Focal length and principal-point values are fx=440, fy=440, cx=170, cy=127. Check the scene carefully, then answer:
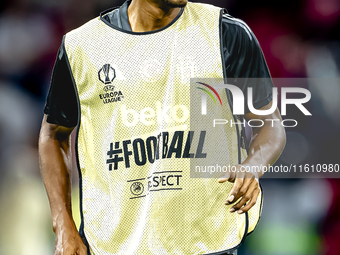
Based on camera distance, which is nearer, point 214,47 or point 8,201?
point 214,47

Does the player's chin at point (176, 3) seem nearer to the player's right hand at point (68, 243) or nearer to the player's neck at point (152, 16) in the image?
the player's neck at point (152, 16)

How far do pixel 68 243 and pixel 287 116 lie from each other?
7.36 feet

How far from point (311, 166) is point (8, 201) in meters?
2.45

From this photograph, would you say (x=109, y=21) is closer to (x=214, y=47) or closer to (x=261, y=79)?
(x=214, y=47)

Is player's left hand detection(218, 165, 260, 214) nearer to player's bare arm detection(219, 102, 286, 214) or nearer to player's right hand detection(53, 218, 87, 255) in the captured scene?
player's bare arm detection(219, 102, 286, 214)

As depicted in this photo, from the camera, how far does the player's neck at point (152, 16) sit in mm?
1734

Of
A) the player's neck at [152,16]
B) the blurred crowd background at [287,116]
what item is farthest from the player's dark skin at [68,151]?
the blurred crowd background at [287,116]

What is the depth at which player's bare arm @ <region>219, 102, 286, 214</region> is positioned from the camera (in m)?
1.38

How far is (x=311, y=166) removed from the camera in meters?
3.62

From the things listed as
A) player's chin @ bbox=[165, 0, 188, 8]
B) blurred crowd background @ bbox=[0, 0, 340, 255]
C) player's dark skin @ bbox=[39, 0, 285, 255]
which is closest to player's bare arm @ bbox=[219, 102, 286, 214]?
player's dark skin @ bbox=[39, 0, 285, 255]

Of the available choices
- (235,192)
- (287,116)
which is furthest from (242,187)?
(287,116)

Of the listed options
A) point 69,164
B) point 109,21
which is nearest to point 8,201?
point 69,164

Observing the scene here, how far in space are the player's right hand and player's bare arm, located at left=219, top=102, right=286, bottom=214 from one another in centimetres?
59

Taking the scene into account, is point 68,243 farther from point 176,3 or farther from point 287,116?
point 287,116
